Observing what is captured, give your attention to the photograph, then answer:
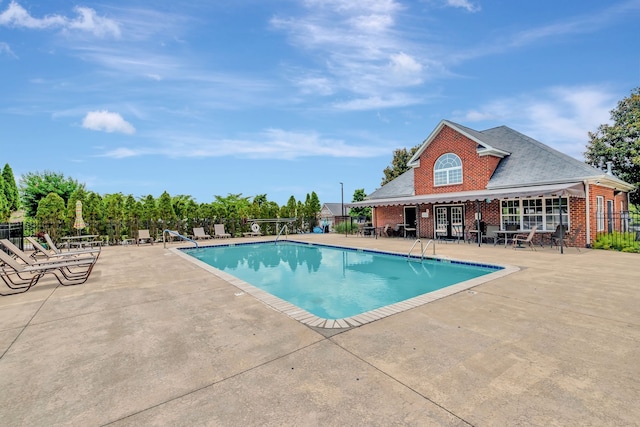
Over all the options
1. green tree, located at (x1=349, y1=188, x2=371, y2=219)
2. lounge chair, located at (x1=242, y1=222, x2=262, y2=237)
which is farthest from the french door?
green tree, located at (x1=349, y1=188, x2=371, y2=219)

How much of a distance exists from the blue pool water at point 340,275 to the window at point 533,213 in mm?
8020

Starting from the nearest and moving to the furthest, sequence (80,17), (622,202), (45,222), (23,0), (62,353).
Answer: (62,353) → (23,0) → (80,17) → (45,222) → (622,202)

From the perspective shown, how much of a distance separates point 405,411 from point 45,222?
21.8 meters

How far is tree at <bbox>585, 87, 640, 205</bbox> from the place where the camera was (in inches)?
906

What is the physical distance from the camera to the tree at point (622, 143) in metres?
23.0

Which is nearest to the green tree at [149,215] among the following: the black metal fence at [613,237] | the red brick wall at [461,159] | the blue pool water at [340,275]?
the blue pool water at [340,275]

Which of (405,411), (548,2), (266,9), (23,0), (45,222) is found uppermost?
(266,9)

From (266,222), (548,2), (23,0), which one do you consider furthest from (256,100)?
(548,2)

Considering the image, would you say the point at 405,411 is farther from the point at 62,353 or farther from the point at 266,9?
the point at 266,9

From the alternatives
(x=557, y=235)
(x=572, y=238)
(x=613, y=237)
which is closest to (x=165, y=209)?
(x=557, y=235)

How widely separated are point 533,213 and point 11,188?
128ft

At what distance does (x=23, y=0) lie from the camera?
392 inches

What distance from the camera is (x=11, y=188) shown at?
84.3 feet

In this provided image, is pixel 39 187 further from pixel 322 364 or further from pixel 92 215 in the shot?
pixel 322 364
